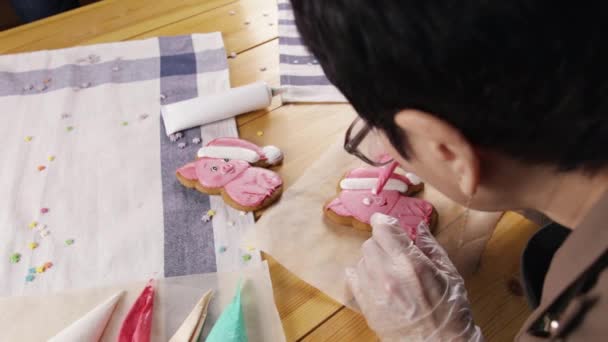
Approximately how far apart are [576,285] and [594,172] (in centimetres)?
9

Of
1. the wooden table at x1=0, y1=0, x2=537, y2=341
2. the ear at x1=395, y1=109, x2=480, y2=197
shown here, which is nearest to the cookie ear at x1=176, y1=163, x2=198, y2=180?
the wooden table at x1=0, y1=0, x2=537, y2=341

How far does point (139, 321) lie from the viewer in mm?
558

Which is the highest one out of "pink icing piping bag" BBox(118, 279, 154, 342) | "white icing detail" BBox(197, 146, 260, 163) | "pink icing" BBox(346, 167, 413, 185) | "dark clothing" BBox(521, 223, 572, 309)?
"white icing detail" BBox(197, 146, 260, 163)

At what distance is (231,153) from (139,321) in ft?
0.82

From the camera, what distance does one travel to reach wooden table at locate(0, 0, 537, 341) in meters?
0.56

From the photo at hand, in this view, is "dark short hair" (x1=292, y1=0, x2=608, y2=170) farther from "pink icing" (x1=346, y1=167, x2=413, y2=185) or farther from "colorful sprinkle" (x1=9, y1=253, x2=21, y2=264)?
"colorful sprinkle" (x1=9, y1=253, x2=21, y2=264)

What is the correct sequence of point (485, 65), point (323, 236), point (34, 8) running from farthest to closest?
1. point (34, 8)
2. point (323, 236)
3. point (485, 65)

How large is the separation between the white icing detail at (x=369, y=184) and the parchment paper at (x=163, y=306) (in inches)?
5.8

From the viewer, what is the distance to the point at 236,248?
0.63m

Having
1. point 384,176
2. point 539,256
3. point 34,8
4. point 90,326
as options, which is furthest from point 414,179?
point 34,8

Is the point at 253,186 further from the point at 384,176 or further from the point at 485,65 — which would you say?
the point at 485,65

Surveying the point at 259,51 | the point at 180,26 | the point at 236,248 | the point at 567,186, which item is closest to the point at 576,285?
the point at 567,186

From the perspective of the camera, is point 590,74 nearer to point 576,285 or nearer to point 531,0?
point 531,0

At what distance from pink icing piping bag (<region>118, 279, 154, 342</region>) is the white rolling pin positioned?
27 cm
